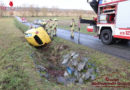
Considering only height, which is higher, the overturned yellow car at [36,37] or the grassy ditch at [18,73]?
the overturned yellow car at [36,37]

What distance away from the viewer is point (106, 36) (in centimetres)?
778

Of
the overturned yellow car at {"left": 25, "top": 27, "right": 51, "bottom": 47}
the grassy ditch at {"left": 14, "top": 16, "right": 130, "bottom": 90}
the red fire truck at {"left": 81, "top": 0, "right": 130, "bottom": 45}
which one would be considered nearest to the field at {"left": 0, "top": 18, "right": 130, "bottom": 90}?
the grassy ditch at {"left": 14, "top": 16, "right": 130, "bottom": 90}

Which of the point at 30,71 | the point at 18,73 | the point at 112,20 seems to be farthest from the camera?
the point at 112,20

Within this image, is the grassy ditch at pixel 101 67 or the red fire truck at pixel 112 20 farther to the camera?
the red fire truck at pixel 112 20

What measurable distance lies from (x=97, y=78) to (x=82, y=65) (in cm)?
105

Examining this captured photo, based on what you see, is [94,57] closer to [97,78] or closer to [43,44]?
[97,78]

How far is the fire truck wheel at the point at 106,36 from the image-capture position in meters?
7.50

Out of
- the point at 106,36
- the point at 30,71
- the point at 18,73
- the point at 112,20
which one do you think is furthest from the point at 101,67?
the point at 112,20

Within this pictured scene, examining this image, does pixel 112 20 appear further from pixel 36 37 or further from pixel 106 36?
pixel 36 37

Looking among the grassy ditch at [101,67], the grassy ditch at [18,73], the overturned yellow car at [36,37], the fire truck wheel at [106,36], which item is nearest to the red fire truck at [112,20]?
the fire truck wheel at [106,36]

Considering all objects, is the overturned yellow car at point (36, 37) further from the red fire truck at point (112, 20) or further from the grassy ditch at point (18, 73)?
the red fire truck at point (112, 20)

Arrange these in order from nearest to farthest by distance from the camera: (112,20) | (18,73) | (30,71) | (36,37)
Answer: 1. (18,73)
2. (30,71)
3. (112,20)
4. (36,37)

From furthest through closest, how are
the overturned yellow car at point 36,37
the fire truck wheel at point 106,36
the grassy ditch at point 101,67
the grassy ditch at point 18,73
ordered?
the overturned yellow car at point 36,37 → the fire truck wheel at point 106,36 → the grassy ditch at point 101,67 → the grassy ditch at point 18,73

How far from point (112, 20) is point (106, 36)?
104 cm
